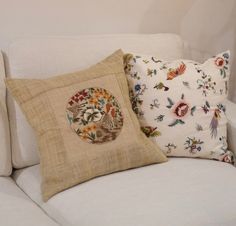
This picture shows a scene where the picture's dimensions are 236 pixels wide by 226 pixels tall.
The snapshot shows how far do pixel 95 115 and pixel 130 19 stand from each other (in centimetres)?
72

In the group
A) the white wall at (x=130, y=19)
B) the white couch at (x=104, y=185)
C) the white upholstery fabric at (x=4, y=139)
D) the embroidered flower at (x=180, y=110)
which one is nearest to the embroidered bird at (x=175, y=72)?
the embroidered flower at (x=180, y=110)

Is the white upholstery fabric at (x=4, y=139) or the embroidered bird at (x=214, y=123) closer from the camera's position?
the white upholstery fabric at (x=4, y=139)

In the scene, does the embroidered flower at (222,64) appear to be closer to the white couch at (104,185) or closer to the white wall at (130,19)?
the white couch at (104,185)

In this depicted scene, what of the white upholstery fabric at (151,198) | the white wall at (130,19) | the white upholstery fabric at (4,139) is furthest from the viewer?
the white wall at (130,19)

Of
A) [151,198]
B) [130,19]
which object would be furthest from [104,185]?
[130,19]

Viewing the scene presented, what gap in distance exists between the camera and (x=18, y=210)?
49.0 inches

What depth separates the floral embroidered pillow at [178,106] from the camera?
59.9 inches

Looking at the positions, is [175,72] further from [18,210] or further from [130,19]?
[18,210]

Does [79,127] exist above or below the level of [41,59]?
below

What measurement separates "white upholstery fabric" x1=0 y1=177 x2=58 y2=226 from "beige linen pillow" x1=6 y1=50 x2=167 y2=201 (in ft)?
0.22

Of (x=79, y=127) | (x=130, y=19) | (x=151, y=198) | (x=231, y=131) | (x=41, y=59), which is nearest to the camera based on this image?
(x=151, y=198)

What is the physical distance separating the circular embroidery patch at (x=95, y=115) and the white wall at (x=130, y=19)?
0.50m

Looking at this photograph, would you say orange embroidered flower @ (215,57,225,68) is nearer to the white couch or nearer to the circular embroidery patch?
the white couch

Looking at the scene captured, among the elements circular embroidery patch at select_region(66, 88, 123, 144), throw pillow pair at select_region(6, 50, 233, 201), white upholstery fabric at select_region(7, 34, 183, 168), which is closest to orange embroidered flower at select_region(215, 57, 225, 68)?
throw pillow pair at select_region(6, 50, 233, 201)
